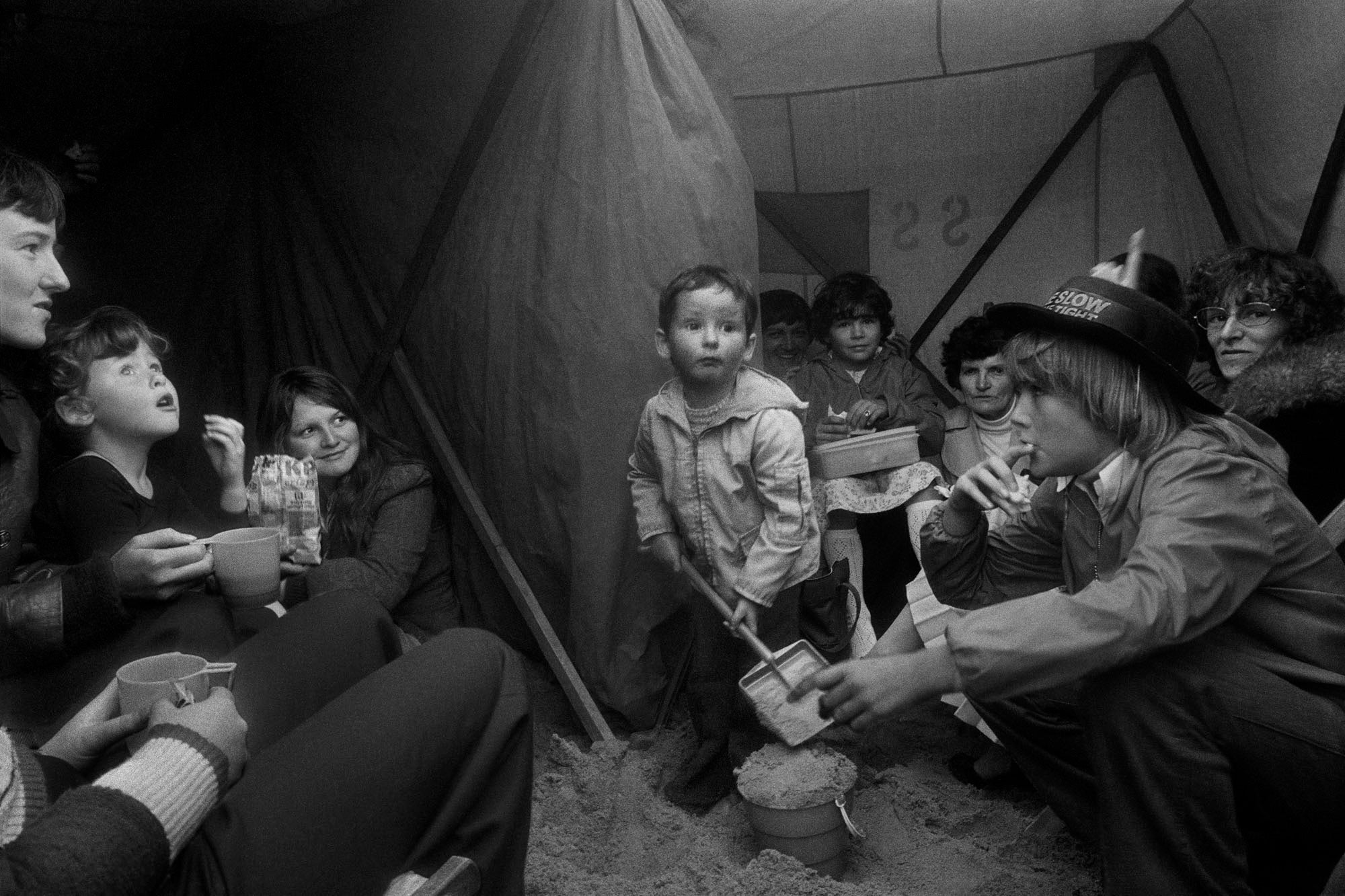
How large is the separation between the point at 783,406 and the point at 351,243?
184 centimetres

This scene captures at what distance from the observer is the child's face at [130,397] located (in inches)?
91.6

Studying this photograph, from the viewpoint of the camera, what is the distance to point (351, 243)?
3520 millimetres

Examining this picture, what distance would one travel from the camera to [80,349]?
2.34 meters

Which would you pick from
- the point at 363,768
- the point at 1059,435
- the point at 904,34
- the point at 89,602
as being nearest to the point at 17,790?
the point at 363,768

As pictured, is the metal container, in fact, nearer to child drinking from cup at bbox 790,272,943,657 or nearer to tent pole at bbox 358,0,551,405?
child drinking from cup at bbox 790,272,943,657

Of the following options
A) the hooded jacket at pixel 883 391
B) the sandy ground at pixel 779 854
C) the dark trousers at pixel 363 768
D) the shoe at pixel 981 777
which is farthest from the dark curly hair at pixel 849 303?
the dark trousers at pixel 363 768

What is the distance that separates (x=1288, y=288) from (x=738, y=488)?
1.57m

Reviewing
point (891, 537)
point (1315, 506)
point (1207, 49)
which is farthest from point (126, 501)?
point (1207, 49)

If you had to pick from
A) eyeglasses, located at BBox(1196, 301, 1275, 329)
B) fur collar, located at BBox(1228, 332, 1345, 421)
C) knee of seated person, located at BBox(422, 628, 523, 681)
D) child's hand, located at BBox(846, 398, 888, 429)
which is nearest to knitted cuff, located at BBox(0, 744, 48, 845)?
knee of seated person, located at BBox(422, 628, 523, 681)

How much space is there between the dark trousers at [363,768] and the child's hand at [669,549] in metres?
→ 1.06

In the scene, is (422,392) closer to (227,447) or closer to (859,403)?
(227,447)

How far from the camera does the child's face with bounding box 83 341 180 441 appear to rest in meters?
2.33

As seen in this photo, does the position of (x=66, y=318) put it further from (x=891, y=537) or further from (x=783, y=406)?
(x=891, y=537)

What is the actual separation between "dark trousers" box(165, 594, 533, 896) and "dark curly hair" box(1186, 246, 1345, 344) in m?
2.26
